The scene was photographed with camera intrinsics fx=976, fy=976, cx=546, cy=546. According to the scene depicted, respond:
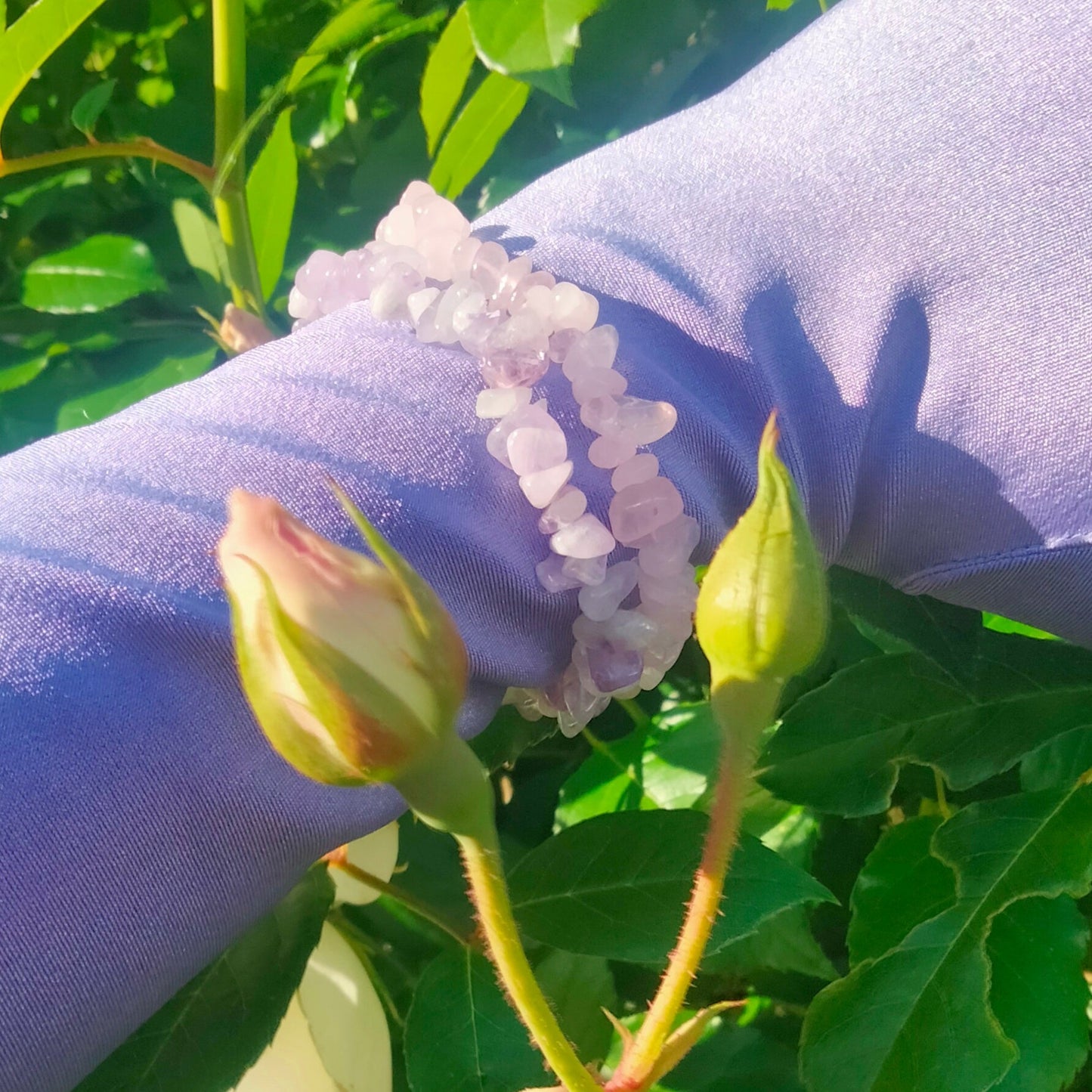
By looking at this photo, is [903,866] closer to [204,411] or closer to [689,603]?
[689,603]

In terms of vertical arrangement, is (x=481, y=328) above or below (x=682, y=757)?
above

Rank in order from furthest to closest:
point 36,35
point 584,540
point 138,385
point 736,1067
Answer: point 138,385, point 36,35, point 736,1067, point 584,540

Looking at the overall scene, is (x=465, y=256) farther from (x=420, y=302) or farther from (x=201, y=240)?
(x=201, y=240)

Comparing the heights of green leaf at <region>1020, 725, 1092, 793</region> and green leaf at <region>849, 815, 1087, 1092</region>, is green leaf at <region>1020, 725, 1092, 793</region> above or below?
above

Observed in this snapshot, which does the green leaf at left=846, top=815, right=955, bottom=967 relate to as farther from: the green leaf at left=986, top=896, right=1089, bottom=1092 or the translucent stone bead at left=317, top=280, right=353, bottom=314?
the translucent stone bead at left=317, top=280, right=353, bottom=314

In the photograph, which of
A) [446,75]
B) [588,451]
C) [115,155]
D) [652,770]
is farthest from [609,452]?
[115,155]

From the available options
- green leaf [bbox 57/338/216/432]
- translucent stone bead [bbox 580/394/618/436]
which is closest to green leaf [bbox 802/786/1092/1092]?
translucent stone bead [bbox 580/394/618/436]

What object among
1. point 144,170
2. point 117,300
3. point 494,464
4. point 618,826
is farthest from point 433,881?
point 144,170

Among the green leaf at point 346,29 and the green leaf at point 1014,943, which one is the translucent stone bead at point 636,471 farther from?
the green leaf at point 346,29
